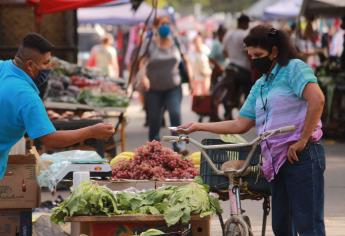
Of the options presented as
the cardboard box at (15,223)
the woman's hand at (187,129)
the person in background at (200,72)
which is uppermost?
the woman's hand at (187,129)

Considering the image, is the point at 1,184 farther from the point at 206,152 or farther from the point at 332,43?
the point at 332,43

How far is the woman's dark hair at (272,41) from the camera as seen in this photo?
7.37 metres

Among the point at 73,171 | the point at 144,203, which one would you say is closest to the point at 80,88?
the point at 73,171

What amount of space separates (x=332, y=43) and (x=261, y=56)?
25865 millimetres

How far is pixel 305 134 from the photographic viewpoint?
716 centimetres

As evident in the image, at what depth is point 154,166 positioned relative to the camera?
8.95 meters

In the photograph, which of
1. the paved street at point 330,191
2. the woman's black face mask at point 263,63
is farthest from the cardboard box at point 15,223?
the woman's black face mask at point 263,63

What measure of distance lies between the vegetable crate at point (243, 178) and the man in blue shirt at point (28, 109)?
0.97 m

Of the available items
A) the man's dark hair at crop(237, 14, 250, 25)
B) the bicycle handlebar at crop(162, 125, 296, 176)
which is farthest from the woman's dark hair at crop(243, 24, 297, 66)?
the man's dark hair at crop(237, 14, 250, 25)

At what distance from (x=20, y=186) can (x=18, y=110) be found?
1.09 metres

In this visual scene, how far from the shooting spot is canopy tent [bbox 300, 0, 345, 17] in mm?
18484

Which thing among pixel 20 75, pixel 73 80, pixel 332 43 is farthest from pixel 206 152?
pixel 332 43

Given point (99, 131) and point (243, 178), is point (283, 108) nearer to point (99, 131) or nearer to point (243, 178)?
point (243, 178)

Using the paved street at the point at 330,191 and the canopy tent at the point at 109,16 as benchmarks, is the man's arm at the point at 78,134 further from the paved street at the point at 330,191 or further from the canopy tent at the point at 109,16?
the canopy tent at the point at 109,16
